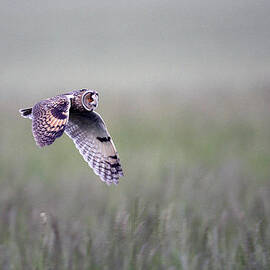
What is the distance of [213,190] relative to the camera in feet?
19.2

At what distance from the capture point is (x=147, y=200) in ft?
16.6

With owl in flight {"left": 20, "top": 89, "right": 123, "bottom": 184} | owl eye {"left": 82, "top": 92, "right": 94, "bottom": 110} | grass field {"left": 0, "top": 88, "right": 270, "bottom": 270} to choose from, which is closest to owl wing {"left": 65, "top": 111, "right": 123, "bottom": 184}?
owl in flight {"left": 20, "top": 89, "right": 123, "bottom": 184}

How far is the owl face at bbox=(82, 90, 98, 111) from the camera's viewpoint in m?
3.62

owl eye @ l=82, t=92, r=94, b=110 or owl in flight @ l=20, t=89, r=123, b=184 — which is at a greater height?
owl eye @ l=82, t=92, r=94, b=110

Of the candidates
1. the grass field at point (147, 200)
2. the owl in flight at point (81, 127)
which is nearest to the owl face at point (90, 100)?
the owl in flight at point (81, 127)

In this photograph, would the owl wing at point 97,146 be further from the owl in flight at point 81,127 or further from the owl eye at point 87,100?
the owl eye at point 87,100

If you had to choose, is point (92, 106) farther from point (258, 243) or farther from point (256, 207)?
point (256, 207)

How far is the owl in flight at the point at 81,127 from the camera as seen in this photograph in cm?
362

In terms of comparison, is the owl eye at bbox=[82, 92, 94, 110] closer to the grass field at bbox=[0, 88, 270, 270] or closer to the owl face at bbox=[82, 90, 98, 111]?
the owl face at bbox=[82, 90, 98, 111]

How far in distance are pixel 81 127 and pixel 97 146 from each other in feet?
0.71

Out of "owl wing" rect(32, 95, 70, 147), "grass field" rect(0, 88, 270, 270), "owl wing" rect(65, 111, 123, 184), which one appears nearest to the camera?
"owl wing" rect(32, 95, 70, 147)

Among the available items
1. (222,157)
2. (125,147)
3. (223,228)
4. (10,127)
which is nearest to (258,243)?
(223,228)

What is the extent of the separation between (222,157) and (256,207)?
113 inches

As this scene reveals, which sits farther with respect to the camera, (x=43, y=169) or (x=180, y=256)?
(x=43, y=169)
